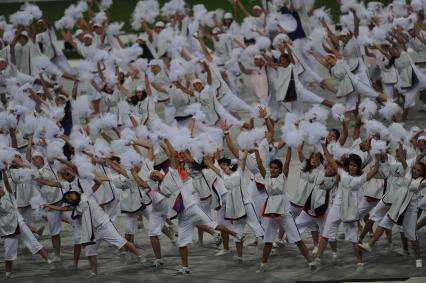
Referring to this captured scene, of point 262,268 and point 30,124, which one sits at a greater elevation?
point 30,124

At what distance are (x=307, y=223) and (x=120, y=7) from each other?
1589 centimetres

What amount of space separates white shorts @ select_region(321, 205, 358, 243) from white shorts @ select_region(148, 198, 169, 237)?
198 centimetres

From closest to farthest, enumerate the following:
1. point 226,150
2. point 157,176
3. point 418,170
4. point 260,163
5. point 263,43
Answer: point 418,170, point 260,163, point 157,176, point 263,43, point 226,150

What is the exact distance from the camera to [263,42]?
17.7 m

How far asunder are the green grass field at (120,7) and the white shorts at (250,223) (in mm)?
12473

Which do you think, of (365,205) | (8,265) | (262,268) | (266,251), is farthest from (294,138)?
(8,265)

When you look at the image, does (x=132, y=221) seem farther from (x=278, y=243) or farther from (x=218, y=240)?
(x=278, y=243)

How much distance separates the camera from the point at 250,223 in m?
13.5

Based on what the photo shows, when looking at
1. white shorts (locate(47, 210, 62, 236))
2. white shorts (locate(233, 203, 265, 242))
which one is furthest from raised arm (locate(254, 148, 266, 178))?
white shorts (locate(47, 210, 62, 236))

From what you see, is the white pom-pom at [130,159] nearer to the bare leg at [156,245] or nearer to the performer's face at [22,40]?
the bare leg at [156,245]

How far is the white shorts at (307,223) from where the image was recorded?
13.3 m

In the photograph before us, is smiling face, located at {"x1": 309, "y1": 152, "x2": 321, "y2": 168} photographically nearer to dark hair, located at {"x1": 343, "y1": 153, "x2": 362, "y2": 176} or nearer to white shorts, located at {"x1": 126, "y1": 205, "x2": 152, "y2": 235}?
dark hair, located at {"x1": 343, "y1": 153, "x2": 362, "y2": 176}

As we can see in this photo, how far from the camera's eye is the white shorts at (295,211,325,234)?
13.3m

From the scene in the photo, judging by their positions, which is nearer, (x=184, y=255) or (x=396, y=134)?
(x=396, y=134)
